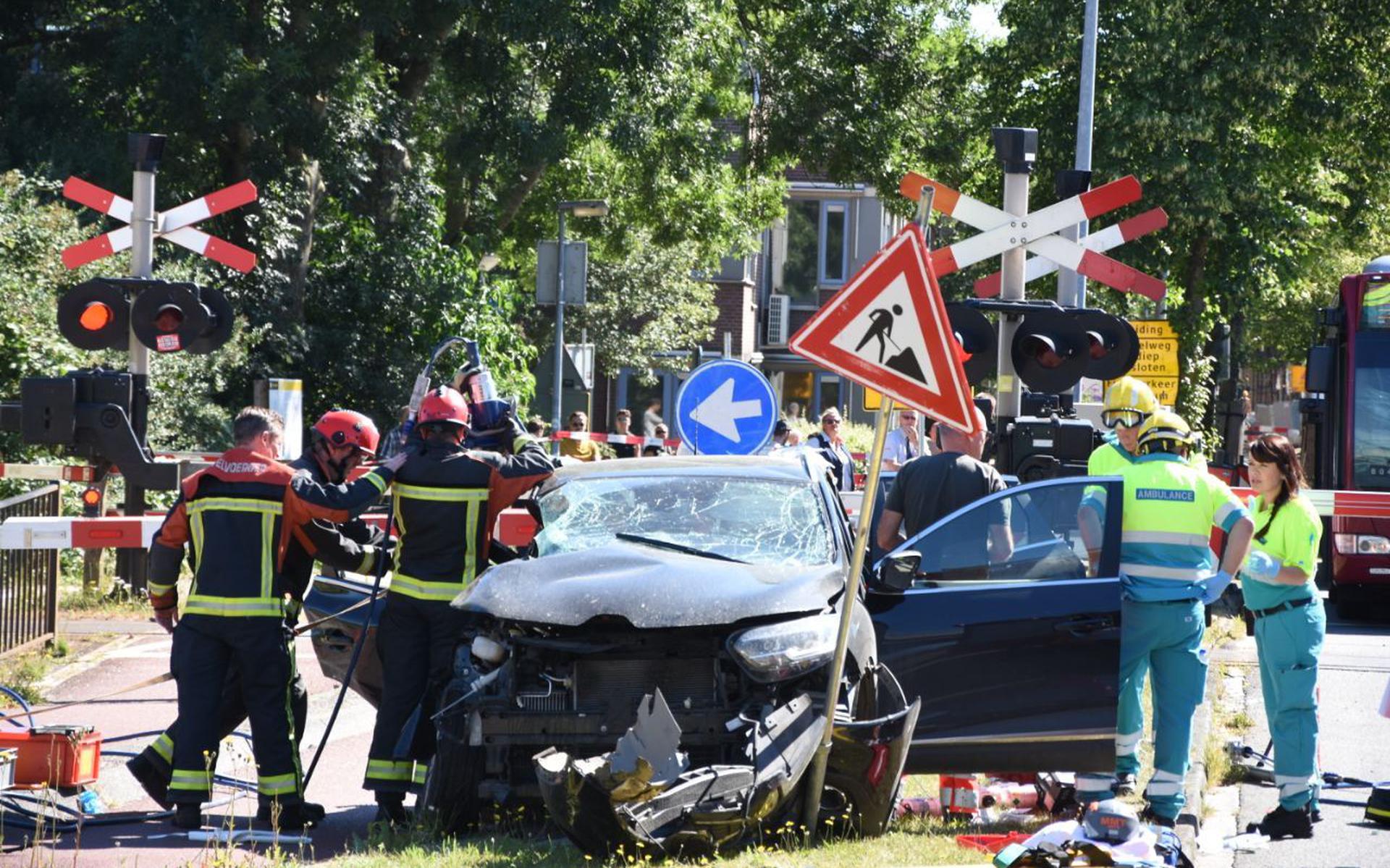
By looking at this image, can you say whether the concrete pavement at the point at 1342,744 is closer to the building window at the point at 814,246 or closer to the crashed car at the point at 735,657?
the crashed car at the point at 735,657

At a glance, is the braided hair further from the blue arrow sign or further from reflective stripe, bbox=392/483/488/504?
the blue arrow sign

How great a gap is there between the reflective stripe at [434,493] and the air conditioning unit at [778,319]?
4131 cm

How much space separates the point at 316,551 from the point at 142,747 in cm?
225

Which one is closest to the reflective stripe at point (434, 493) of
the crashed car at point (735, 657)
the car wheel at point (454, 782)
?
the crashed car at point (735, 657)

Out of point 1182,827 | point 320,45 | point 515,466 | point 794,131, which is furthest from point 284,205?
point 1182,827

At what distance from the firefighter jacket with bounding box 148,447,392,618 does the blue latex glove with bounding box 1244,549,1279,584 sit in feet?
12.7

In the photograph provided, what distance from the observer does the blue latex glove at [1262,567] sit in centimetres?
819

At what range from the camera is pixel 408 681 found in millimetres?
7801

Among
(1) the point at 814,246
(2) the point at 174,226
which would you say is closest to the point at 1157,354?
(2) the point at 174,226

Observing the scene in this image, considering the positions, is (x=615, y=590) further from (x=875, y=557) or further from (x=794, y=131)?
(x=794, y=131)

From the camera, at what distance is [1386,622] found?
1792 centimetres

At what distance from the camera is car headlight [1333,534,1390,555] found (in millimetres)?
16969

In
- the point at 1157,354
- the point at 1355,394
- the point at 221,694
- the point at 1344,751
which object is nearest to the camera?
Answer: the point at 221,694

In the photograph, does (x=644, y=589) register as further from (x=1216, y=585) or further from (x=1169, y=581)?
(x=1216, y=585)
